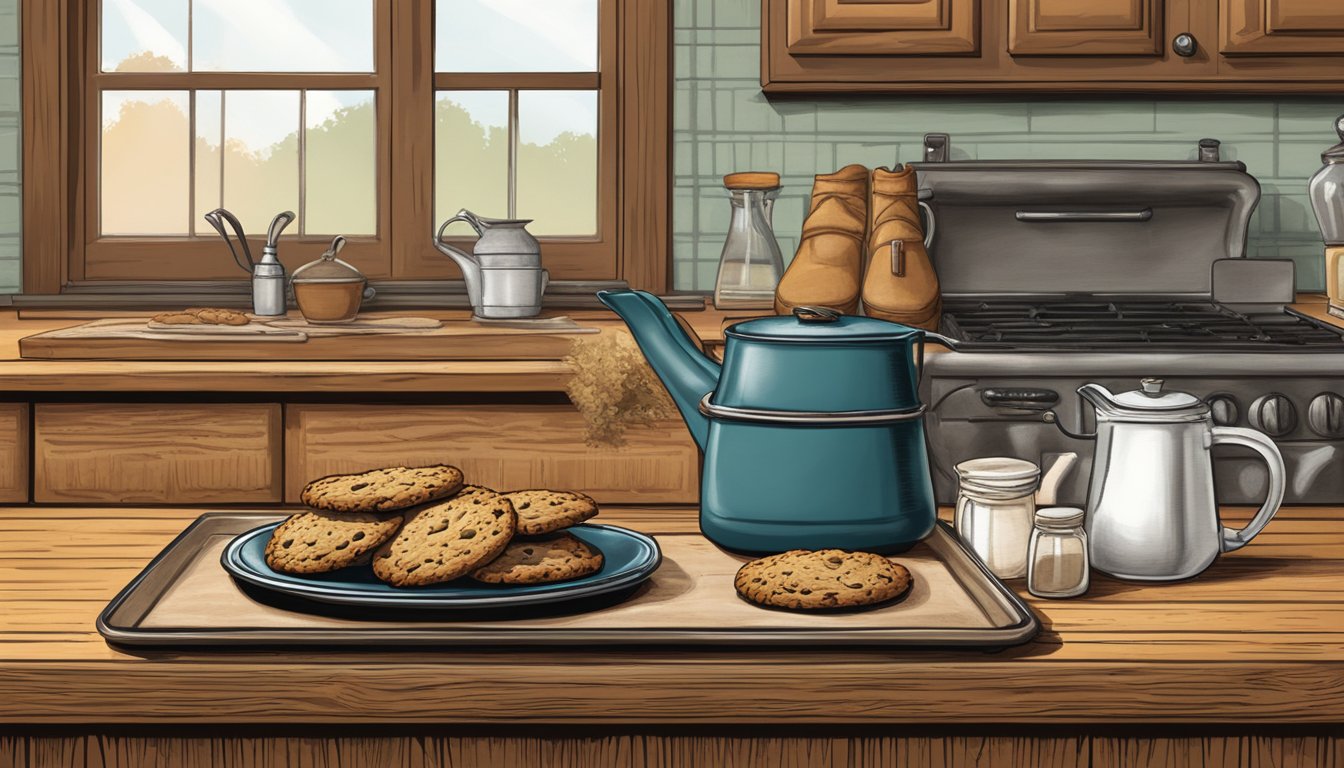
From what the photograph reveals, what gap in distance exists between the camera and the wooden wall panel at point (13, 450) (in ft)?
7.79

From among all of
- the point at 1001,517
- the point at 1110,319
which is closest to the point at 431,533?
the point at 1001,517

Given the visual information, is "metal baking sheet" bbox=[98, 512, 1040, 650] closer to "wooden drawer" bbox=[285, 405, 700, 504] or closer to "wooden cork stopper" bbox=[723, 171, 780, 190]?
"wooden drawer" bbox=[285, 405, 700, 504]

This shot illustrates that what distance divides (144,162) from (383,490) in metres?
2.50

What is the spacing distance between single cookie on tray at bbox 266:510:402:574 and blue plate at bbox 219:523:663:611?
1cm

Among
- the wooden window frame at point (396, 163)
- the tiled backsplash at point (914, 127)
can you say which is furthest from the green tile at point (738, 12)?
the wooden window frame at point (396, 163)

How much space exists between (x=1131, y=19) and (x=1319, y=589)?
196 cm

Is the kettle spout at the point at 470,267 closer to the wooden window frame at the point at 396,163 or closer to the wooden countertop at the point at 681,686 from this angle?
the wooden window frame at the point at 396,163

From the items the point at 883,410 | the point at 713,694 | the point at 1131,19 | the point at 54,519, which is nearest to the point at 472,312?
the point at 1131,19

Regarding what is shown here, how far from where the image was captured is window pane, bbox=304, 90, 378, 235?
3252 mm

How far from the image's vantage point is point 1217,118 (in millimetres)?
3152

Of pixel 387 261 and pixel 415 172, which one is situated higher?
pixel 415 172

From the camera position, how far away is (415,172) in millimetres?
3215

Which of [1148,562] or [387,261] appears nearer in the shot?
[1148,562]

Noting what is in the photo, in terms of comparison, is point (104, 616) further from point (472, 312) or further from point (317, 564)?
point (472, 312)
